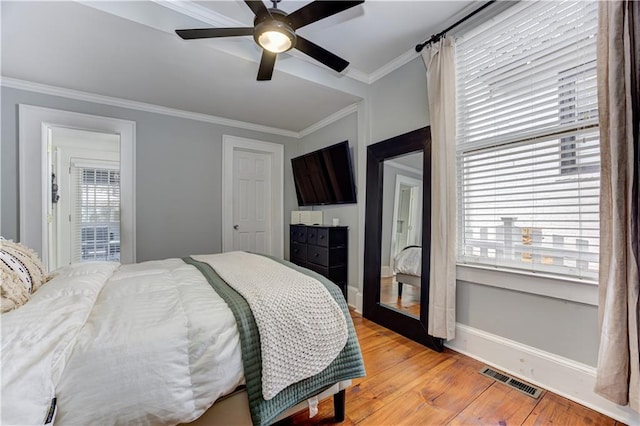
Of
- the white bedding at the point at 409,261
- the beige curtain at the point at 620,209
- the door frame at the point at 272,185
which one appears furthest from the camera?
the door frame at the point at 272,185

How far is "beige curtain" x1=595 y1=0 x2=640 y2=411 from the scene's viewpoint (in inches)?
49.3

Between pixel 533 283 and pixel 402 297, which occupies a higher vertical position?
pixel 533 283

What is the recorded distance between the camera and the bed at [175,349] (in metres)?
0.81

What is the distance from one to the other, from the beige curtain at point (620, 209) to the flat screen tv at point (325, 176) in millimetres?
2127

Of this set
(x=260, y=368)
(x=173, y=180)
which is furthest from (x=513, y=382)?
(x=173, y=180)

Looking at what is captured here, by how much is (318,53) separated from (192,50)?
108 centimetres

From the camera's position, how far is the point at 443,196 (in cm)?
208

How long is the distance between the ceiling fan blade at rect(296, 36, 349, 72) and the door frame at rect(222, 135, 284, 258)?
2207 millimetres

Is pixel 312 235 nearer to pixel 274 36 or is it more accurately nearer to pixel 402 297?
pixel 402 297

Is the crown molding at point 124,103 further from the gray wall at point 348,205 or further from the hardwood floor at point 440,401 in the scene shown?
the hardwood floor at point 440,401

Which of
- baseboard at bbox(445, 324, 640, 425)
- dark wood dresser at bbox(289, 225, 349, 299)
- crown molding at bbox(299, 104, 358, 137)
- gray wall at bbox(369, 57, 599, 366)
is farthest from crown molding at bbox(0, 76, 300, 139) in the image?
baseboard at bbox(445, 324, 640, 425)

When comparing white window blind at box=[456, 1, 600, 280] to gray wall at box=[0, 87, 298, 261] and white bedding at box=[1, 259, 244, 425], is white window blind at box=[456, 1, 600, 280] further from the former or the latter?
gray wall at box=[0, 87, 298, 261]

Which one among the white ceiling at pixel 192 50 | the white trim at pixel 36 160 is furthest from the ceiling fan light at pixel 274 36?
the white trim at pixel 36 160

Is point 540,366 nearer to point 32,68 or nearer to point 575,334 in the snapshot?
point 575,334
